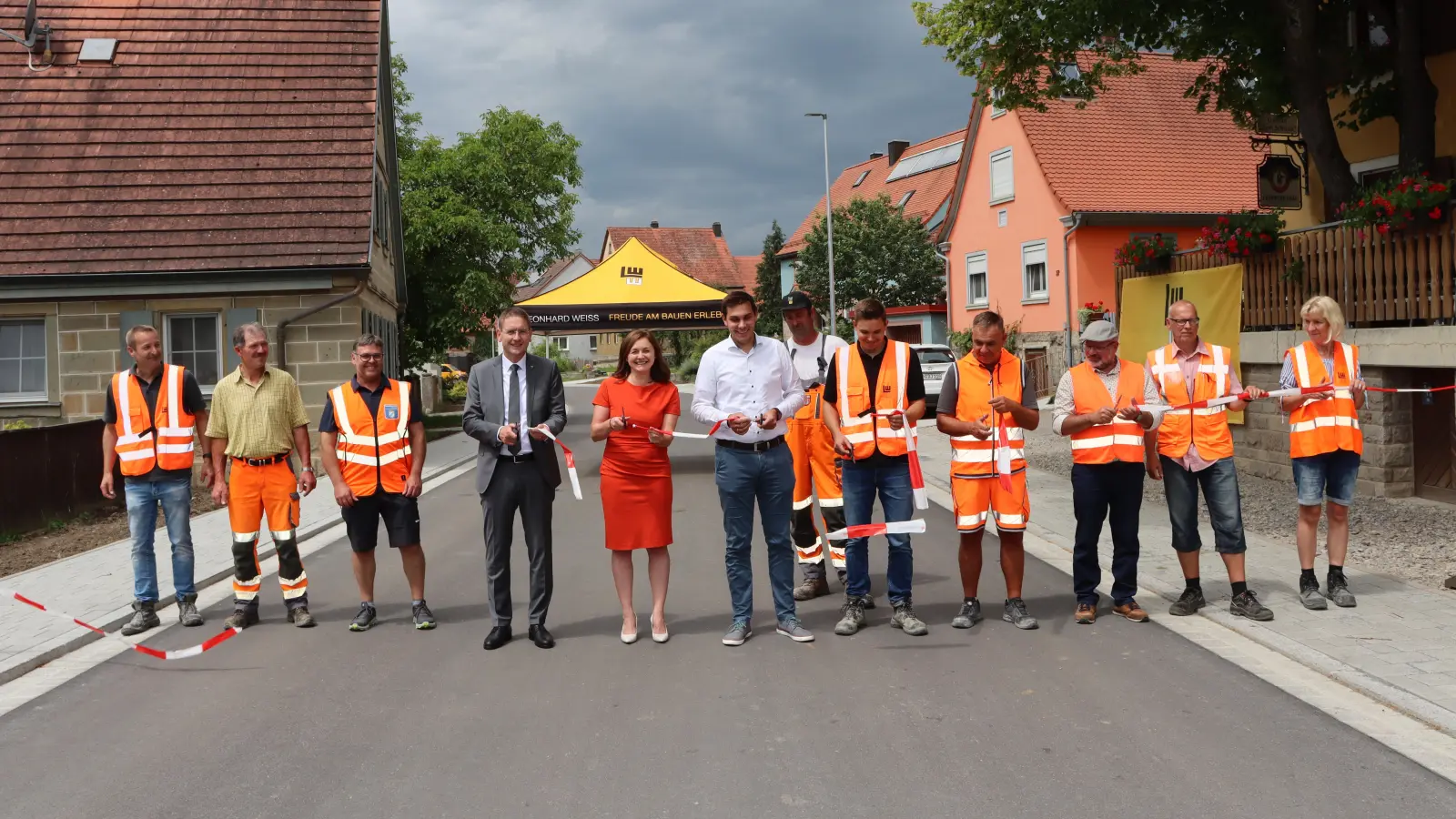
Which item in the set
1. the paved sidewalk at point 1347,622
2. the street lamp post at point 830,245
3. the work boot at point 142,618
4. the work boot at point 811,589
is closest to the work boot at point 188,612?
the work boot at point 142,618

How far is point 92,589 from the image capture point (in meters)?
8.70

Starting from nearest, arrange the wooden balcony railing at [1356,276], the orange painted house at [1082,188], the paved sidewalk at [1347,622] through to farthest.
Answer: the paved sidewalk at [1347,622] < the wooden balcony railing at [1356,276] < the orange painted house at [1082,188]

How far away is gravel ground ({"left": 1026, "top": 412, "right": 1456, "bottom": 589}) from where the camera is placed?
8.34m

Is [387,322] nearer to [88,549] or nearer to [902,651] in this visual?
[88,549]

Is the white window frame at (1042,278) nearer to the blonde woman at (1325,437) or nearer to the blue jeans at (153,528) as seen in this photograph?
the blonde woman at (1325,437)

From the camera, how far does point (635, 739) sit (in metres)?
4.96

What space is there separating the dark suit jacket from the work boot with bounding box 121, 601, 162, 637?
2347mm

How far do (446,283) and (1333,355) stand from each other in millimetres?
27385

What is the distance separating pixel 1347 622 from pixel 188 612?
22.2 ft

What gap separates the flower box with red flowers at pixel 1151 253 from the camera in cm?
1559

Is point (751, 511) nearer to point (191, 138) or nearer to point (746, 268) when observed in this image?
point (191, 138)

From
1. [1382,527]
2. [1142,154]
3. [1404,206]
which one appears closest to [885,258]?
[1142,154]

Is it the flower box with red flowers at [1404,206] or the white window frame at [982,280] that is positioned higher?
the white window frame at [982,280]

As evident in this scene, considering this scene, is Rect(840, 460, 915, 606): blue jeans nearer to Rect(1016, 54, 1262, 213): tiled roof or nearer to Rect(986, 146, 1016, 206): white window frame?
Rect(1016, 54, 1262, 213): tiled roof
